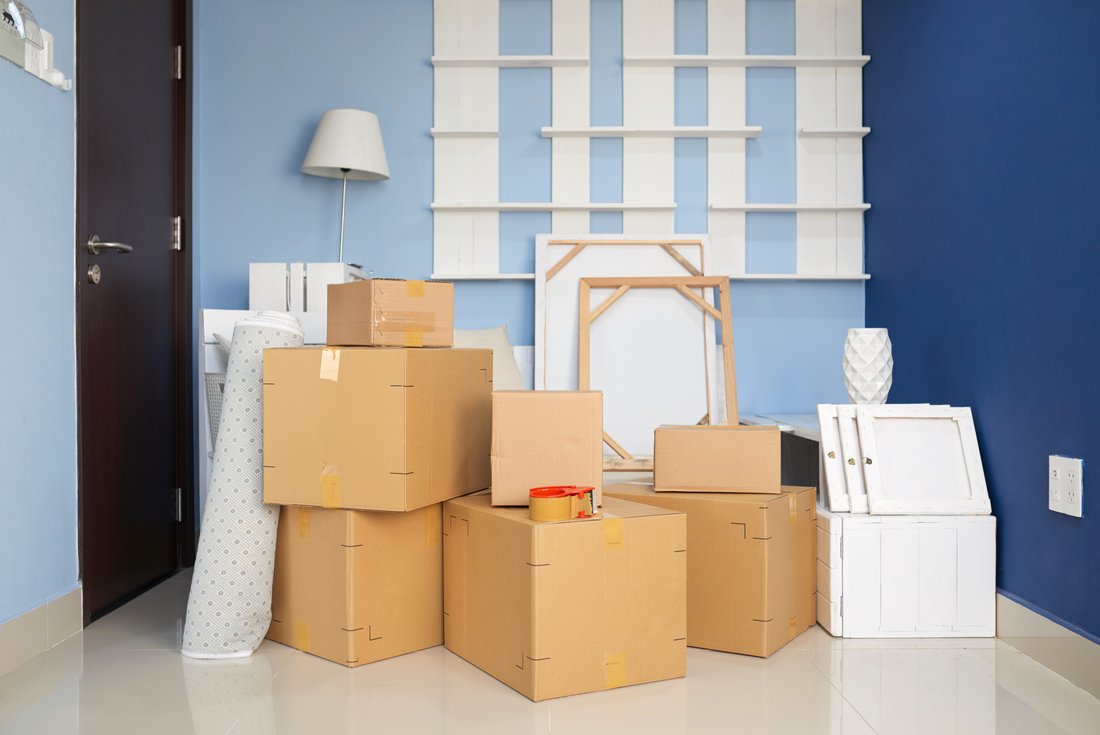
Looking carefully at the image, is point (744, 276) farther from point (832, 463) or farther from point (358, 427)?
point (358, 427)

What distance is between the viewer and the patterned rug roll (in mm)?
2291

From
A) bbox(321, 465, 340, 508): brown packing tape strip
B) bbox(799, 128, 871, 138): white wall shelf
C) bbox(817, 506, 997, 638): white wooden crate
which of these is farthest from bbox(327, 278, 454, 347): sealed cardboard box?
bbox(799, 128, 871, 138): white wall shelf

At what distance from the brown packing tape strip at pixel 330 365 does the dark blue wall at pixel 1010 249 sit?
5.91 ft

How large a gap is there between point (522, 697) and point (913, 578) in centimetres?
118

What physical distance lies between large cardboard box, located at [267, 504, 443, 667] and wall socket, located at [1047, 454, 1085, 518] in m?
1.58

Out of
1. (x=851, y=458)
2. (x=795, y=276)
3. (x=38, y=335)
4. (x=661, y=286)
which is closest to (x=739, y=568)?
(x=851, y=458)

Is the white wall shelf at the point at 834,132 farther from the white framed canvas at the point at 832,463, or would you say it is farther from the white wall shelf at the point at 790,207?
the white framed canvas at the point at 832,463

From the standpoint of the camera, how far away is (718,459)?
244 cm

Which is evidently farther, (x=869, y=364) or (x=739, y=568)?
(x=869, y=364)

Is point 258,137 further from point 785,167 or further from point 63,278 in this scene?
point 785,167

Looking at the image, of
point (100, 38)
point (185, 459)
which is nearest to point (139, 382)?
point (185, 459)

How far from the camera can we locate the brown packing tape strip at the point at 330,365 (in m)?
2.24

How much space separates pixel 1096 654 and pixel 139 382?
9.25 feet

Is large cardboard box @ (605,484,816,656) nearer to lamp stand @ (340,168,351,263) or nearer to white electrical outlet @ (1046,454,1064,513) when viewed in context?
white electrical outlet @ (1046,454,1064,513)
